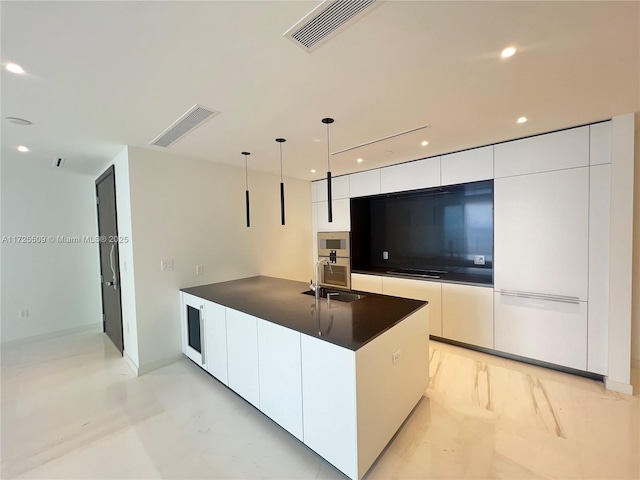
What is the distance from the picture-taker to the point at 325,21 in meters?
1.23

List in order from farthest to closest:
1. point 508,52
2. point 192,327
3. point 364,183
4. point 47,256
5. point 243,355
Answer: point 364,183 < point 47,256 < point 192,327 < point 243,355 < point 508,52

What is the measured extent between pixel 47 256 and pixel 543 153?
657 cm

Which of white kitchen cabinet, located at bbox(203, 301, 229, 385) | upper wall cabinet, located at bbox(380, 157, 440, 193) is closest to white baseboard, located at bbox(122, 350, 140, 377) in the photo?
white kitchen cabinet, located at bbox(203, 301, 229, 385)

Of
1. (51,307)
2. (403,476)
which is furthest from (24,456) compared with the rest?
(51,307)

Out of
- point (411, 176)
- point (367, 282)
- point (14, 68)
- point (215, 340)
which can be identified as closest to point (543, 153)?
point (411, 176)

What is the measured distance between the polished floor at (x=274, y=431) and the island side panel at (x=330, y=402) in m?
0.21

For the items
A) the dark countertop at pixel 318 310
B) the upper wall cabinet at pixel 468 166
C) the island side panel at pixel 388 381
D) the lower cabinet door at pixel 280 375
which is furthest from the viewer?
the upper wall cabinet at pixel 468 166

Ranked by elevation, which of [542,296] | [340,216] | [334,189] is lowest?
[542,296]

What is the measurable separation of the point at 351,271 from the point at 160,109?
3.35 metres

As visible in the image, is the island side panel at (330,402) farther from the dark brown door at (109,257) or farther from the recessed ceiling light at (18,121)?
the dark brown door at (109,257)

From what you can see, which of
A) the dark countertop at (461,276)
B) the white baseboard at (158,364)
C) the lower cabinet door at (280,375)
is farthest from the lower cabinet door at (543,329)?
the white baseboard at (158,364)

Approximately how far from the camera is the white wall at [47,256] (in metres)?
3.70

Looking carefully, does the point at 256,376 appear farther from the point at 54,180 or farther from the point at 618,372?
the point at 54,180

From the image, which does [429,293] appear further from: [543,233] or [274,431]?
[274,431]
